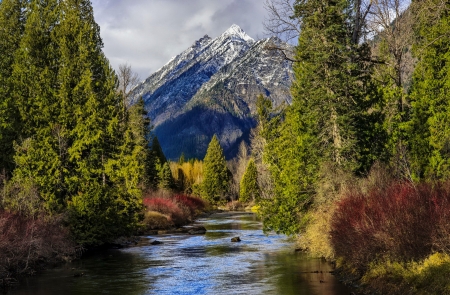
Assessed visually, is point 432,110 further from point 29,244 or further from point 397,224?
point 29,244

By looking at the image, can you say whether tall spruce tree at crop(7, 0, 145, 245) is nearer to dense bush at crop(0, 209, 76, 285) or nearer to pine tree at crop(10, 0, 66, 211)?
pine tree at crop(10, 0, 66, 211)

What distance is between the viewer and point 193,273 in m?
25.6

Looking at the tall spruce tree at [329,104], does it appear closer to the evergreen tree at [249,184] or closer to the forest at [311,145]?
the forest at [311,145]

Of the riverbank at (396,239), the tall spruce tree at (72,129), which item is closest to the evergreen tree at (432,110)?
the riverbank at (396,239)

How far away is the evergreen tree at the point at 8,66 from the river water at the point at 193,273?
1129 centimetres

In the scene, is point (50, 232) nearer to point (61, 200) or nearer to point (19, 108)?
point (61, 200)

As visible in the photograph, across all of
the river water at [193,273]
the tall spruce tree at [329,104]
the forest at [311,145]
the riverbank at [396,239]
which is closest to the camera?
the riverbank at [396,239]

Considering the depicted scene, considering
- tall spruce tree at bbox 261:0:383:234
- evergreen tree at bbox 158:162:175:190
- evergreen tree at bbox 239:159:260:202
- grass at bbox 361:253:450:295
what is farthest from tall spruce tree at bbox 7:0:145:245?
evergreen tree at bbox 239:159:260:202

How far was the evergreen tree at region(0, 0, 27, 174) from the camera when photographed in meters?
37.6

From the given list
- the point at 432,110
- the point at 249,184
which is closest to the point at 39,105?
the point at 432,110

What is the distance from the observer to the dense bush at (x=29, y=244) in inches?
955

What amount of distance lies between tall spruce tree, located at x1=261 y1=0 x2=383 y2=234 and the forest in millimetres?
100

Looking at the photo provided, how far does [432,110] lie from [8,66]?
33136 millimetres

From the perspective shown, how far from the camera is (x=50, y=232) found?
30312mm
